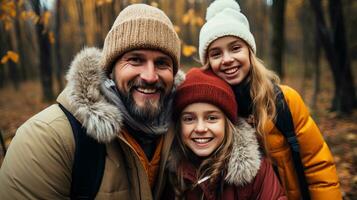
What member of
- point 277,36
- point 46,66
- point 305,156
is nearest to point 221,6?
point 305,156

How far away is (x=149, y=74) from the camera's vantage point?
241cm

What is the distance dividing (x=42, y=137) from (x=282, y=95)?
205 cm

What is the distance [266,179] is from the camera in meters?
2.60

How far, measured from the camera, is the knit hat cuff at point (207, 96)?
267 cm

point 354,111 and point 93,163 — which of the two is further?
point 354,111

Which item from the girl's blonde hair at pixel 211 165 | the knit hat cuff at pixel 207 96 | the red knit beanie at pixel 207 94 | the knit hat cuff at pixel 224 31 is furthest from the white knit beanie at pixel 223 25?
the girl's blonde hair at pixel 211 165

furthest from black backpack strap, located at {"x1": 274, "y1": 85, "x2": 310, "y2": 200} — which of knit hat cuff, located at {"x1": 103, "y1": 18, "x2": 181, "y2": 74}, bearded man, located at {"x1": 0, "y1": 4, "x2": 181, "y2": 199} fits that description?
knit hat cuff, located at {"x1": 103, "y1": 18, "x2": 181, "y2": 74}

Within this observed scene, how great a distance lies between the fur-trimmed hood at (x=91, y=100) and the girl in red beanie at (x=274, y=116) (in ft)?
3.78

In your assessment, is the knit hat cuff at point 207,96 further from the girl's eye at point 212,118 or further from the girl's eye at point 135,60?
the girl's eye at point 135,60

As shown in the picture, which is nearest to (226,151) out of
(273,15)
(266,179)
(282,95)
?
(266,179)

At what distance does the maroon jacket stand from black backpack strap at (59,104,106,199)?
731mm

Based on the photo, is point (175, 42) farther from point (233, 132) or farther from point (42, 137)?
point (42, 137)

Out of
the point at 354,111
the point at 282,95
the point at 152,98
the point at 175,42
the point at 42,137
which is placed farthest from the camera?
the point at 354,111

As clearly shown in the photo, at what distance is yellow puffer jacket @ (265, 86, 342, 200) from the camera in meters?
2.81
